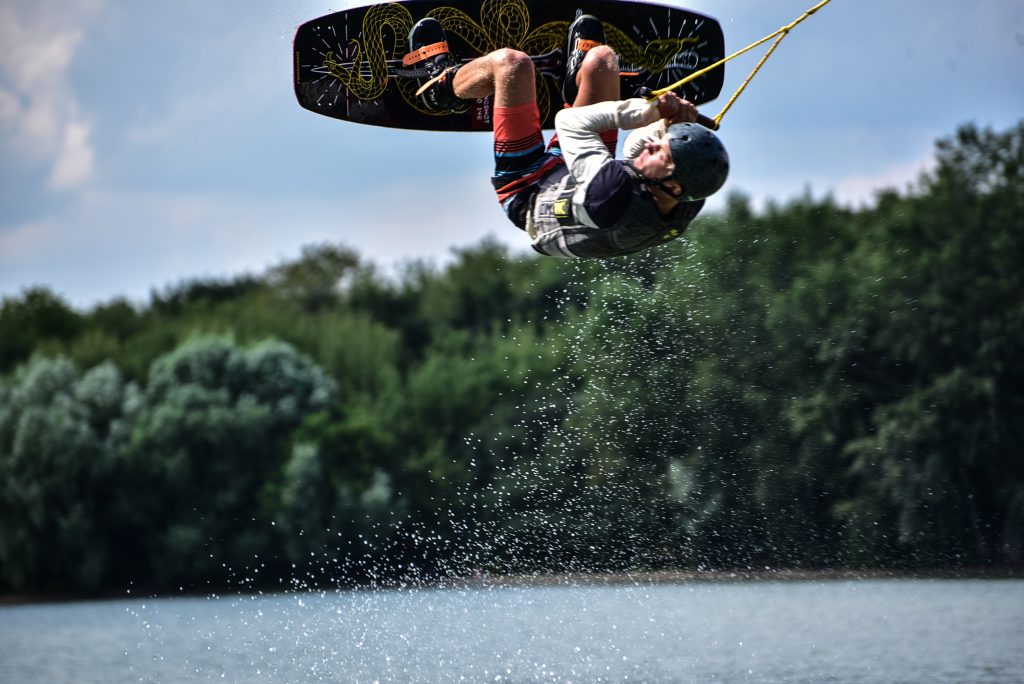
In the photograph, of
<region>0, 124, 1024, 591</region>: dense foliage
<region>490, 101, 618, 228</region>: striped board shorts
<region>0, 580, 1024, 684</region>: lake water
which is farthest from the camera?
<region>0, 124, 1024, 591</region>: dense foliage

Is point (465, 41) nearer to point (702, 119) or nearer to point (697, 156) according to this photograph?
point (702, 119)

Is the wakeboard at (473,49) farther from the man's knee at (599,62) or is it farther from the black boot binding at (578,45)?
the man's knee at (599,62)

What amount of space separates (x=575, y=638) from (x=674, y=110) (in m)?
8.73

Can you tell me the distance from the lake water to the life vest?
18.4 ft

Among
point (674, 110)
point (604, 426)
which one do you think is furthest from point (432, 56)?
point (604, 426)

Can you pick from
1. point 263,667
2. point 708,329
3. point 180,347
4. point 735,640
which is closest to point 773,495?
point 708,329

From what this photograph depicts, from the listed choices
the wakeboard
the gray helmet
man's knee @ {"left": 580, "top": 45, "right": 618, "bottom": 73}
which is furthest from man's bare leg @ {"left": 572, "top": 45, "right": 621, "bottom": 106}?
the wakeboard

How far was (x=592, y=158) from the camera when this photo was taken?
5.20m

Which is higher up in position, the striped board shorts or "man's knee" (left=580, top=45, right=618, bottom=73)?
"man's knee" (left=580, top=45, right=618, bottom=73)

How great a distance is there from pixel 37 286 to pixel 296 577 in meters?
16.3

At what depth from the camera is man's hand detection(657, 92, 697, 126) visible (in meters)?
4.98

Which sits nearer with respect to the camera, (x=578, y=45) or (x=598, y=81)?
(x=598, y=81)

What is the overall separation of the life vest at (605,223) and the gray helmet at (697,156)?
228 mm

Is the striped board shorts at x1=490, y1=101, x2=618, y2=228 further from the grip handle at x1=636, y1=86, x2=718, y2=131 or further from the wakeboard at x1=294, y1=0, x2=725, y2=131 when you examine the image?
the wakeboard at x1=294, y1=0, x2=725, y2=131
